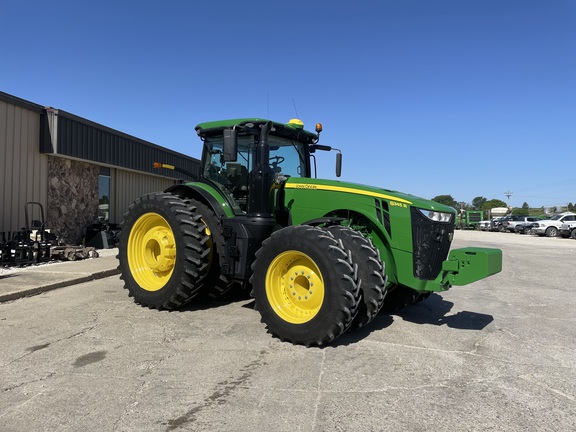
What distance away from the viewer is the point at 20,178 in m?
10.7

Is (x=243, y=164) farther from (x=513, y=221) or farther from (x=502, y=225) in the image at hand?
(x=502, y=225)

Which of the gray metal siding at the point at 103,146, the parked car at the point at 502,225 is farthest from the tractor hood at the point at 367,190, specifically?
the parked car at the point at 502,225

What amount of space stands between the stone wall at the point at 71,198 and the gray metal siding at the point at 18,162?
497 millimetres

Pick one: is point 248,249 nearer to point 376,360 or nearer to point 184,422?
point 376,360

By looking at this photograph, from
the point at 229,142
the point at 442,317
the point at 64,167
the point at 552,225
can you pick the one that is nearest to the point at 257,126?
the point at 229,142

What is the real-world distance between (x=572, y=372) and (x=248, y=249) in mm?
3539

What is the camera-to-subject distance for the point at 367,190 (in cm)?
508

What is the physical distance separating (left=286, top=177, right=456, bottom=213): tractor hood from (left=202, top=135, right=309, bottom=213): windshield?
439mm

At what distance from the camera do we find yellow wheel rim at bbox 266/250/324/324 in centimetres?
453

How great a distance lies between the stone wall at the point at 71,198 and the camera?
12.1 m

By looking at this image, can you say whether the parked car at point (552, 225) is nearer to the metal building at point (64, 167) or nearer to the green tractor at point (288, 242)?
the metal building at point (64, 167)

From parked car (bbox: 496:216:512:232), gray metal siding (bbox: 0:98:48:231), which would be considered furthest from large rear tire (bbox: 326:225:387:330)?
parked car (bbox: 496:216:512:232)

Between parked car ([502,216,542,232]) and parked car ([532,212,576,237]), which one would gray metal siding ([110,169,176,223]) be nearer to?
parked car ([532,212,576,237])

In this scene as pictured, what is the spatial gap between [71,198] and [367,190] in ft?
35.5
